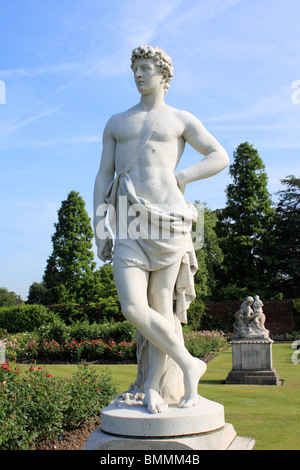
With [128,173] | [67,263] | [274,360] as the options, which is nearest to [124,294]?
[128,173]

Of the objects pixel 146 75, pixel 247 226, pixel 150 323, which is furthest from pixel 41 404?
pixel 247 226

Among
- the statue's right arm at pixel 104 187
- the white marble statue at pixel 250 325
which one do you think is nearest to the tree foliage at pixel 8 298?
the white marble statue at pixel 250 325

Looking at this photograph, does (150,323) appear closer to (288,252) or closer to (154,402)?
(154,402)

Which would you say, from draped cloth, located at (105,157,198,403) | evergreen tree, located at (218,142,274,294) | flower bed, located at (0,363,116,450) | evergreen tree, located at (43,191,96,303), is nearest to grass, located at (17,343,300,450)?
flower bed, located at (0,363,116,450)

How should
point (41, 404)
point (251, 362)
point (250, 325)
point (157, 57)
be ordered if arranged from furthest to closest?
point (250, 325) < point (251, 362) < point (41, 404) < point (157, 57)

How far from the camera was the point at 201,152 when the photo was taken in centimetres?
418

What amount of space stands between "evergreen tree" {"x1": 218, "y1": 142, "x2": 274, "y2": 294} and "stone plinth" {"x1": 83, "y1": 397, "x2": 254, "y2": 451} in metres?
26.5

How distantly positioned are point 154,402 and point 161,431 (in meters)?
0.28

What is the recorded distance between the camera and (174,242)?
381 centimetres

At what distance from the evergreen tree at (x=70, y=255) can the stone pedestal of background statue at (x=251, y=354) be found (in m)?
21.4

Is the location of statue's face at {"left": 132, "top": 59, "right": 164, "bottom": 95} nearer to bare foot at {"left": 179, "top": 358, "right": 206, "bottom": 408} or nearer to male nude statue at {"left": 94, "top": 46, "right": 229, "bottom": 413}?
male nude statue at {"left": 94, "top": 46, "right": 229, "bottom": 413}

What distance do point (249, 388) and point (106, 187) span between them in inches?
296

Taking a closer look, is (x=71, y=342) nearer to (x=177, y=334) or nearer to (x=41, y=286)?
(x=177, y=334)

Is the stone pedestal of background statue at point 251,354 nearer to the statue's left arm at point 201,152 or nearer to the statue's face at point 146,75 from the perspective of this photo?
the statue's left arm at point 201,152
